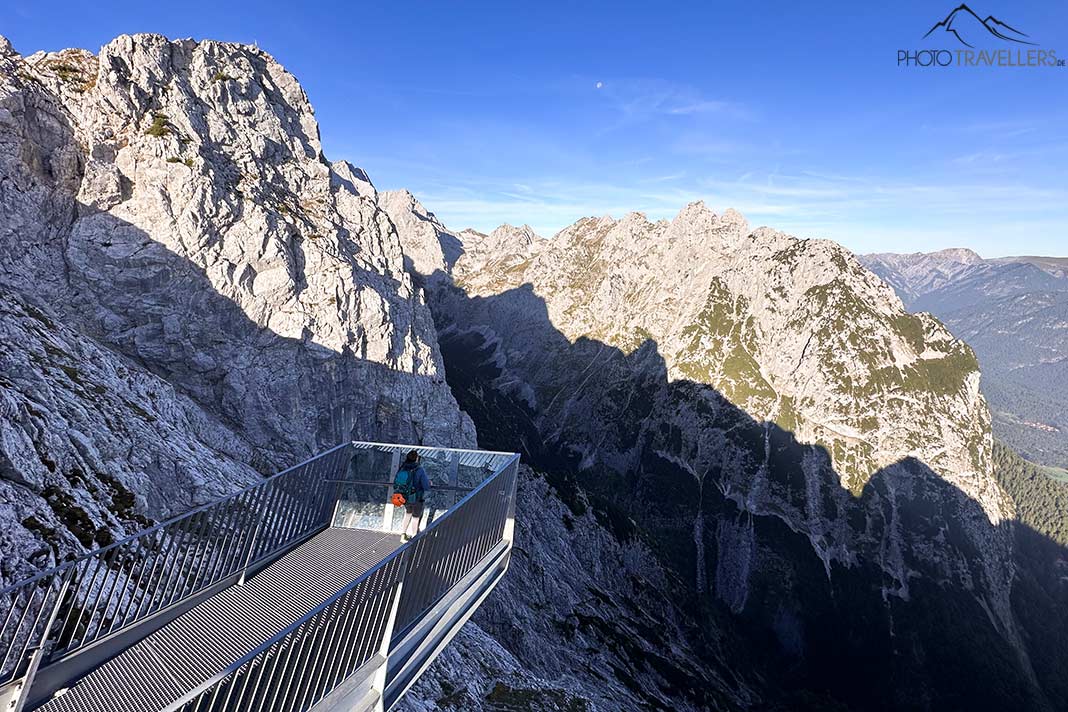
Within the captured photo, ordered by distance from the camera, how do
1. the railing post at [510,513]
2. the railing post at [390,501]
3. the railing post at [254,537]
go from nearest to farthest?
1. the railing post at [254,537]
2. the railing post at [390,501]
3. the railing post at [510,513]

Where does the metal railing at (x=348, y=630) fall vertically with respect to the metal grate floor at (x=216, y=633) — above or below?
above

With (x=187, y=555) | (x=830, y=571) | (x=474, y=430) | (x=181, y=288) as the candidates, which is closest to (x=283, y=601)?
(x=187, y=555)

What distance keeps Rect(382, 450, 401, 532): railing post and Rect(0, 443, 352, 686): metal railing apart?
1.98 m

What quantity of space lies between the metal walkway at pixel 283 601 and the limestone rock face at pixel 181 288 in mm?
7161

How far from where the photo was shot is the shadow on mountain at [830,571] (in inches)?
5177

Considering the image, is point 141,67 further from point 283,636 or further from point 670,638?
point 670,638

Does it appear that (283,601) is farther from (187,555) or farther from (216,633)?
(187,555)

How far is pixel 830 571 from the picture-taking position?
501 feet

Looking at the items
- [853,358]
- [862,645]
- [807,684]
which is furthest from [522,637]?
[853,358]

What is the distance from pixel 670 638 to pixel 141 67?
120 m

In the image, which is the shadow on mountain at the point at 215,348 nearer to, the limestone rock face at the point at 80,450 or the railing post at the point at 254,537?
the limestone rock face at the point at 80,450

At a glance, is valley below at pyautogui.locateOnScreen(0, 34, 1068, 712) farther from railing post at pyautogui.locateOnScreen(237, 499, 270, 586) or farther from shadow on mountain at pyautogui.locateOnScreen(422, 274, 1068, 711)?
railing post at pyautogui.locateOnScreen(237, 499, 270, 586)

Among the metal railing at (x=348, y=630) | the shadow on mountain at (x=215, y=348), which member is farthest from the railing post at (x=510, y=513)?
the shadow on mountain at (x=215, y=348)

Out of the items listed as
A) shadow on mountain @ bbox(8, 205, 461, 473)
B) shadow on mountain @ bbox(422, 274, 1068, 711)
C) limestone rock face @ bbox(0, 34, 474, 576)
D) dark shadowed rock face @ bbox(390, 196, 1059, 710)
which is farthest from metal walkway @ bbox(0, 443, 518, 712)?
shadow on mountain @ bbox(422, 274, 1068, 711)
